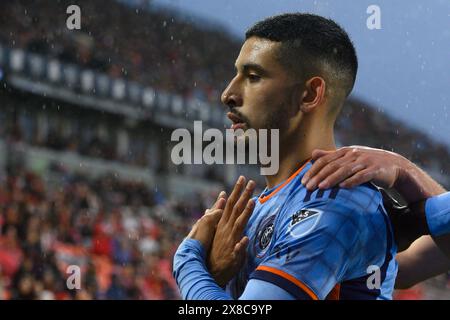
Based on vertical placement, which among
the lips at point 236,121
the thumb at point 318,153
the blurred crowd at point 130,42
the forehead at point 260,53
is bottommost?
the thumb at point 318,153

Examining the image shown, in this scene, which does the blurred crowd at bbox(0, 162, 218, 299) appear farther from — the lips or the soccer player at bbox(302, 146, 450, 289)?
the soccer player at bbox(302, 146, 450, 289)

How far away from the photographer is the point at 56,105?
68.3 ft

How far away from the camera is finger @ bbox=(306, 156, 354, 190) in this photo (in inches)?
86.9

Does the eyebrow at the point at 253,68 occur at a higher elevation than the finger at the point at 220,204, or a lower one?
higher

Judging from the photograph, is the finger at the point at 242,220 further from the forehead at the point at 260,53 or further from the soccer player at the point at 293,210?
the forehead at the point at 260,53

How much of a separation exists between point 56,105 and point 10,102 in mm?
1600

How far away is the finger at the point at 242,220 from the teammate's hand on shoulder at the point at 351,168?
0.74 feet

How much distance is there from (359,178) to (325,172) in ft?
0.36

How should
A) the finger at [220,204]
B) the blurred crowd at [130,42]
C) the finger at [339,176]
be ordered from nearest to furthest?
the finger at [339,176] < the finger at [220,204] < the blurred crowd at [130,42]

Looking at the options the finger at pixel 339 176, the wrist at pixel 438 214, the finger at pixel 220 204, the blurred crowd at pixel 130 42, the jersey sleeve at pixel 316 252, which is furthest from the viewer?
the blurred crowd at pixel 130 42

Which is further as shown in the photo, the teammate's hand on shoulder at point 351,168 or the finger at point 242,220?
the finger at point 242,220

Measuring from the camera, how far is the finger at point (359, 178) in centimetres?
219

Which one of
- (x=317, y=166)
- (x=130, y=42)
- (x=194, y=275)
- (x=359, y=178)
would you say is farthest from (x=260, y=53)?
(x=130, y=42)

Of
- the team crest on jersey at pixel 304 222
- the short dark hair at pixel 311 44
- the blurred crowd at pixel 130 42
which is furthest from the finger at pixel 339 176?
the blurred crowd at pixel 130 42
